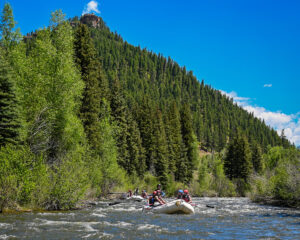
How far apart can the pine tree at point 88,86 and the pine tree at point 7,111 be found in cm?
1351

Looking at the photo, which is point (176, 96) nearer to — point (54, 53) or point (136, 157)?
point (136, 157)

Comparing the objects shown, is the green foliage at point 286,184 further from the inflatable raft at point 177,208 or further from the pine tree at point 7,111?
the pine tree at point 7,111

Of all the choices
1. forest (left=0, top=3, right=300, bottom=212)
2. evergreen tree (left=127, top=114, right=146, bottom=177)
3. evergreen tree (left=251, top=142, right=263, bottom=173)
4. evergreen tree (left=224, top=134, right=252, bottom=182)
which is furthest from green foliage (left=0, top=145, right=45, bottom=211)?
evergreen tree (left=251, top=142, right=263, bottom=173)

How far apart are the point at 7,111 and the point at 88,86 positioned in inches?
637

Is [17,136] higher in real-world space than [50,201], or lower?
higher

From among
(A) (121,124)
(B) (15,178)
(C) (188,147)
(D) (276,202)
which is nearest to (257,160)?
(C) (188,147)

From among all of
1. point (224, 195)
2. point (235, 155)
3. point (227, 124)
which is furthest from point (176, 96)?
point (224, 195)

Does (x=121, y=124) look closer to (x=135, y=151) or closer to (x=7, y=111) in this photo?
(x=135, y=151)

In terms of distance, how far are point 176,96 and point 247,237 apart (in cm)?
16517

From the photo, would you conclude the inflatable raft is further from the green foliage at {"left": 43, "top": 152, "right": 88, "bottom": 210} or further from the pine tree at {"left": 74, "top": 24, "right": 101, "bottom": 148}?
the pine tree at {"left": 74, "top": 24, "right": 101, "bottom": 148}

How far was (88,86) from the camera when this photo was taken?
3350 centimetres

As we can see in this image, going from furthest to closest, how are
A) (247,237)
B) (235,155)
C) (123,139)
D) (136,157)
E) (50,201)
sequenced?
(235,155) < (136,157) < (123,139) < (50,201) < (247,237)

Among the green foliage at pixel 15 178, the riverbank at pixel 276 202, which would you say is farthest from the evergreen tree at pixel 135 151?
the green foliage at pixel 15 178

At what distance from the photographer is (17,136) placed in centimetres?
1805
